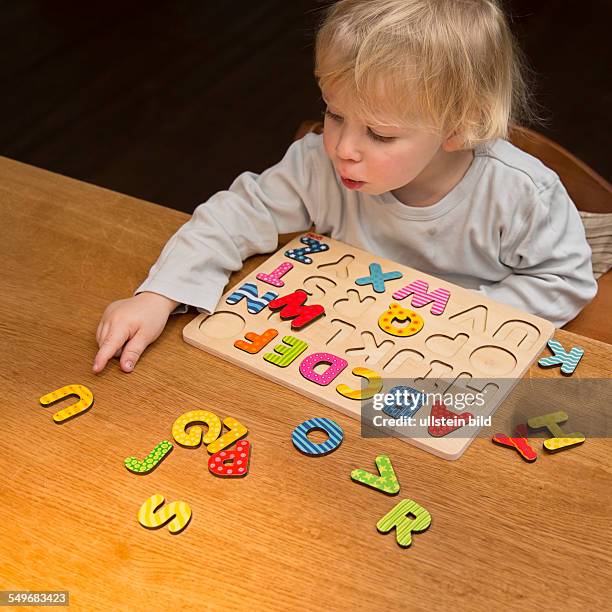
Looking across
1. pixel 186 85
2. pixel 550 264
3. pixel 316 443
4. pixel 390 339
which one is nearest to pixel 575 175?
pixel 550 264

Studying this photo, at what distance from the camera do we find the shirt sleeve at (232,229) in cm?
104

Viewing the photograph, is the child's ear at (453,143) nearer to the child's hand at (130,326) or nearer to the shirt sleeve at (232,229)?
the shirt sleeve at (232,229)

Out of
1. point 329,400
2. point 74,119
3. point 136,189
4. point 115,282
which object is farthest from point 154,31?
point 329,400

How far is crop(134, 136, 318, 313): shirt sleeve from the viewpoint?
1.04 m

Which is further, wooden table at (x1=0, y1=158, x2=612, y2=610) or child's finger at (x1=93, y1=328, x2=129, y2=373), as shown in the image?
child's finger at (x1=93, y1=328, x2=129, y2=373)

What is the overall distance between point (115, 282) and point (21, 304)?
0.12 m

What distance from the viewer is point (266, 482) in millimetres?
815

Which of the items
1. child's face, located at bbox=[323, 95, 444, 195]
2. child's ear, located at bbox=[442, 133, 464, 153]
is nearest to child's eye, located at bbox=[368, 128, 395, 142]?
child's face, located at bbox=[323, 95, 444, 195]

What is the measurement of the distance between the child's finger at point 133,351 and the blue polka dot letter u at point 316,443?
0.21 meters

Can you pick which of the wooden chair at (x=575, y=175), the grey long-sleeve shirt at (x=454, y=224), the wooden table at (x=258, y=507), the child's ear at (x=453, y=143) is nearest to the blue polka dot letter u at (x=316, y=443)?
the wooden table at (x=258, y=507)

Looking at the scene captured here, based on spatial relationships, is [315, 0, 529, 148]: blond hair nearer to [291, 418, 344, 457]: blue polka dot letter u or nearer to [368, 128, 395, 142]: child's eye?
[368, 128, 395, 142]: child's eye

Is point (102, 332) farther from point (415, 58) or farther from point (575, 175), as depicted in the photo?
point (575, 175)

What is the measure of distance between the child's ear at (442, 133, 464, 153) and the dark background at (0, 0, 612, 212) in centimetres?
142

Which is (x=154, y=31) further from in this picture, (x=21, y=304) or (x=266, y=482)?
(x=266, y=482)
